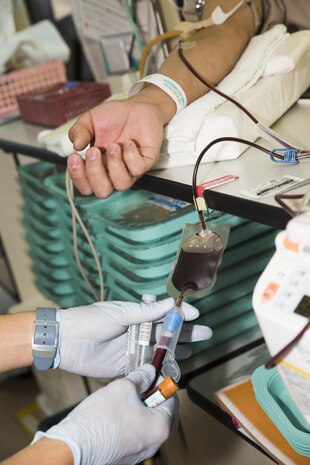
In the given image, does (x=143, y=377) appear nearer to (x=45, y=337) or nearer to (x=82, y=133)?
(x=45, y=337)

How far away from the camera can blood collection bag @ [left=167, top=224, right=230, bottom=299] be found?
94 cm

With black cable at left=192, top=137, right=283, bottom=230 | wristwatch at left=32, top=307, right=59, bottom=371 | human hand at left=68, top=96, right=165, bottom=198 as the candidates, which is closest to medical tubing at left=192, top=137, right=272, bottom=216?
black cable at left=192, top=137, right=283, bottom=230

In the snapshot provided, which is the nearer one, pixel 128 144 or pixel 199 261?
pixel 199 261

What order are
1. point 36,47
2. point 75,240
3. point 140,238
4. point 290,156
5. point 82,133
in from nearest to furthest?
1. point 290,156
2. point 82,133
3. point 140,238
4. point 75,240
5. point 36,47

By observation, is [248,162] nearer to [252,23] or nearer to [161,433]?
[161,433]

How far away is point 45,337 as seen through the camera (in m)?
1.06

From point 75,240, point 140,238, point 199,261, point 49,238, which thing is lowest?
point 49,238

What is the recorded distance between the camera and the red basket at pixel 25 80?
2.03 metres

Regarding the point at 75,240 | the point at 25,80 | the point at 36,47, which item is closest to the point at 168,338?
the point at 75,240

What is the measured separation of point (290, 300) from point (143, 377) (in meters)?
0.34

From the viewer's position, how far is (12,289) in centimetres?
244

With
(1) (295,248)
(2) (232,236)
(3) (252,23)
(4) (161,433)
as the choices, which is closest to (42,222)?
(2) (232,236)

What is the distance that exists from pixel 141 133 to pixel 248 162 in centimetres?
21

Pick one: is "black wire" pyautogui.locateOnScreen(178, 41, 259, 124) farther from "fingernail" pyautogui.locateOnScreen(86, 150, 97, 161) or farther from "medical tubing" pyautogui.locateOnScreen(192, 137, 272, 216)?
"fingernail" pyautogui.locateOnScreen(86, 150, 97, 161)
